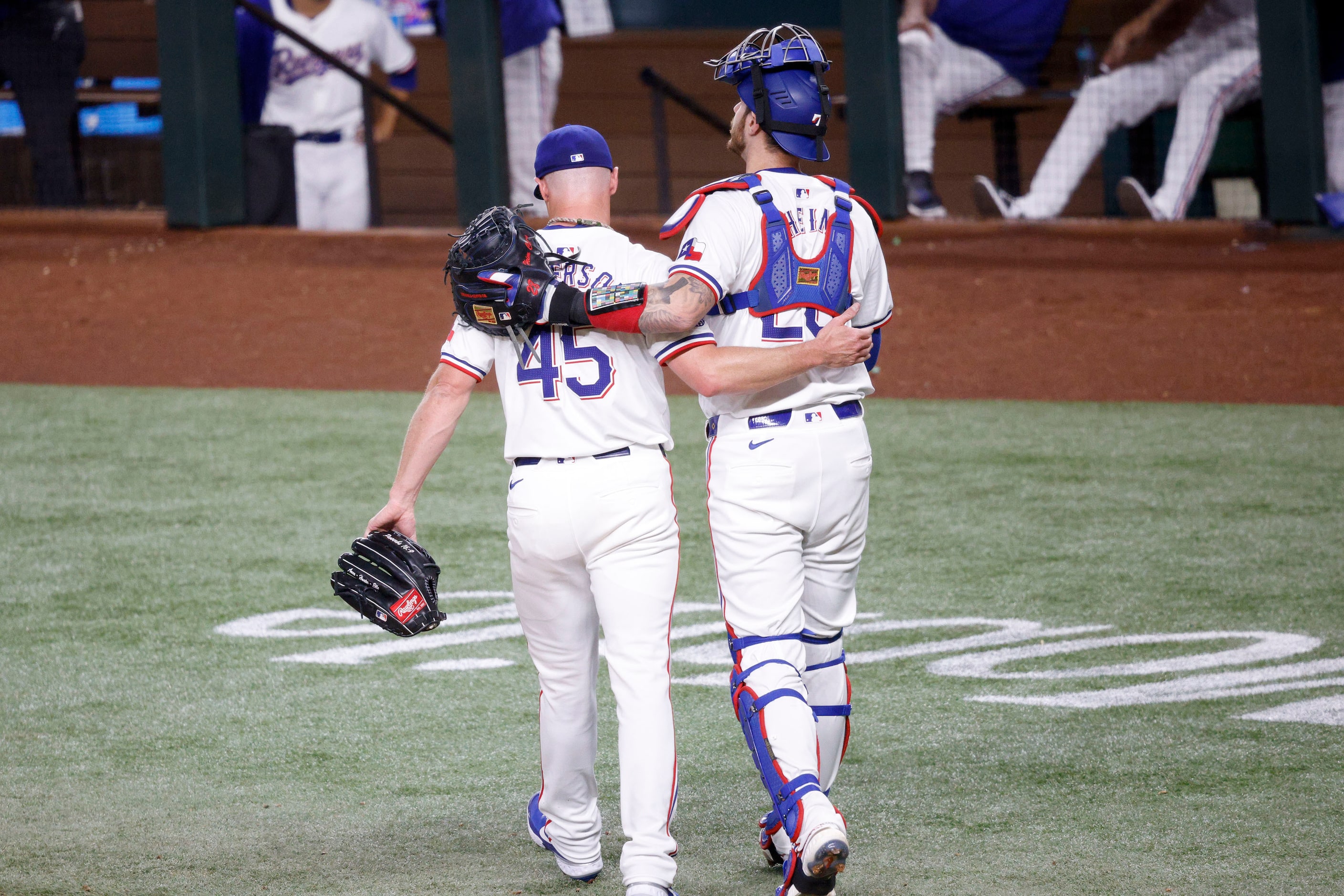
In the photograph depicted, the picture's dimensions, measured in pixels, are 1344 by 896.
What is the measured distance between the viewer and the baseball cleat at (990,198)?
11938mm

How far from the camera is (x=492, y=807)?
387cm

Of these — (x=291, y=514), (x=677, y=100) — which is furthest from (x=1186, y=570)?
(x=677, y=100)

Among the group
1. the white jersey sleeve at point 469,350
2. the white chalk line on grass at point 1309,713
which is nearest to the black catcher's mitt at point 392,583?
the white jersey sleeve at point 469,350

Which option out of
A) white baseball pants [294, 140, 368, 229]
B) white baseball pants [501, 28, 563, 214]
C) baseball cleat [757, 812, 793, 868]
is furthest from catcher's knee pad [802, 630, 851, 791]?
white baseball pants [294, 140, 368, 229]

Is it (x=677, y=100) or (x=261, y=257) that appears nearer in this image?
(x=261, y=257)

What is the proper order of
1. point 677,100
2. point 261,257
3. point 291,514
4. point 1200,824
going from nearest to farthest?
point 1200,824, point 291,514, point 261,257, point 677,100

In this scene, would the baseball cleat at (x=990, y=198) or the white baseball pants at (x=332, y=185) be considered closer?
the baseball cleat at (x=990, y=198)

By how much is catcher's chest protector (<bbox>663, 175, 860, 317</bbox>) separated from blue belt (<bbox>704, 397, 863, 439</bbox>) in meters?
0.20

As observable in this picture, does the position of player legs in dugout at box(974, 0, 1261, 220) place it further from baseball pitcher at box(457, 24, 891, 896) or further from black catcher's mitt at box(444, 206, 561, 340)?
black catcher's mitt at box(444, 206, 561, 340)

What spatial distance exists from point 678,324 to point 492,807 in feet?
4.42

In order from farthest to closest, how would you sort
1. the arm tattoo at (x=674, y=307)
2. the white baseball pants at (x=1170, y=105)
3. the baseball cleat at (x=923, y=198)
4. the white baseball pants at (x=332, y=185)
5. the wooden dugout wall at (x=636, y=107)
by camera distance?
the white baseball pants at (x=332, y=185), the baseball cleat at (x=923, y=198), the wooden dugout wall at (x=636, y=107), the white baseball pants at (x=1170, y=105), the arm tattoo at (x=674, y=307)

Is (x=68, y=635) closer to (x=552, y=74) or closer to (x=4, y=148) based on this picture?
(x=552, y=74)

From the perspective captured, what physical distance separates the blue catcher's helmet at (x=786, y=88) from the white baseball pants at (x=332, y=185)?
33.0ft

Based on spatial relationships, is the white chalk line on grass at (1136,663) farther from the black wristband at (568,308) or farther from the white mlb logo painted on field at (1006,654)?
the black wristband at (568,308)
